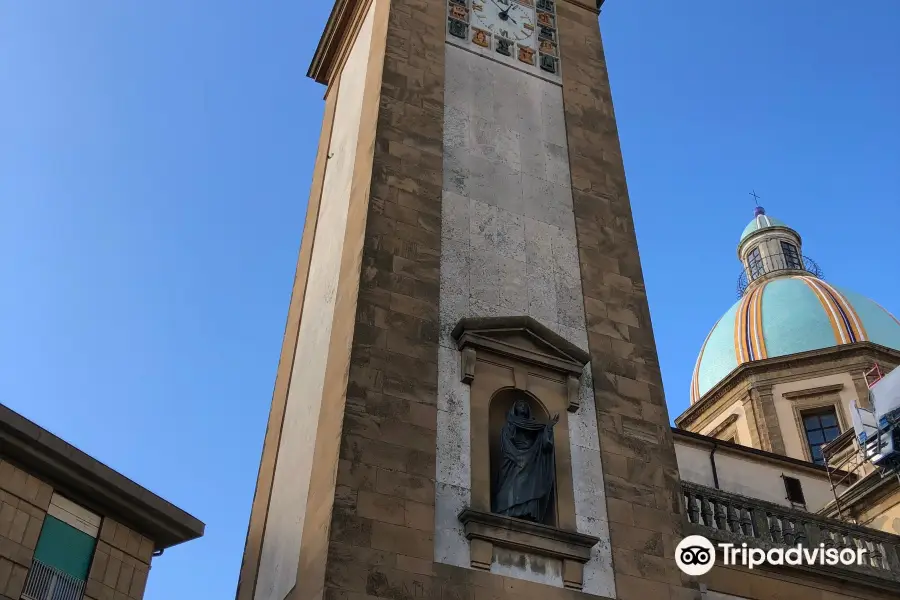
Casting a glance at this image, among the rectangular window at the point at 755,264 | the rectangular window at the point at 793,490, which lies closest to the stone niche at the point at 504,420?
the rectangular window at the point at 793,490

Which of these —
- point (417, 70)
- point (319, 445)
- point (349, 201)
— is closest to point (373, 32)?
point (417, 70)

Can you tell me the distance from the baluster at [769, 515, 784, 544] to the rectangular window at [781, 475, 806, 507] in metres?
7.78

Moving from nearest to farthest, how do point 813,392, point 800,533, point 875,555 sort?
point 800,533
point 875,555
point 813,392

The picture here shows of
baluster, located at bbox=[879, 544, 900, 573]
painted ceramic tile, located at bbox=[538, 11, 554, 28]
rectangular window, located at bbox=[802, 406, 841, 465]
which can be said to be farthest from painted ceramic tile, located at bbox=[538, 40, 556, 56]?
rectangular window, located at bbox=[802, 406, 841, 465]

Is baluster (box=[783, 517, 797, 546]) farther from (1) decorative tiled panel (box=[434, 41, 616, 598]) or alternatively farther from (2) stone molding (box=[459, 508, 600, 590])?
(2) stone molding (box=[459, 508, 600, 590])

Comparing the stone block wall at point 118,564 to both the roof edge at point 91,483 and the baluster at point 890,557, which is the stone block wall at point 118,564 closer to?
the roof edge at point 91,483

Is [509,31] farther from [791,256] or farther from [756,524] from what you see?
[791,256]

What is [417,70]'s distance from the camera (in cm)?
1719

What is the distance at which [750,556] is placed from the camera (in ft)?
49.6

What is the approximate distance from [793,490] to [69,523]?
15505mm

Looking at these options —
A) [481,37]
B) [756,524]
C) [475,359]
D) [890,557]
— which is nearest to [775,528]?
[756,524]

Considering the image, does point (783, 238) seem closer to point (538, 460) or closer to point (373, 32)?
point (373, 32)

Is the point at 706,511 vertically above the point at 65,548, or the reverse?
the point at 706,511

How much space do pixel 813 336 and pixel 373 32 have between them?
18.3m
